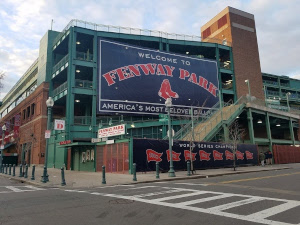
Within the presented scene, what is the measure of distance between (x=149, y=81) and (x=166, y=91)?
2878 mm

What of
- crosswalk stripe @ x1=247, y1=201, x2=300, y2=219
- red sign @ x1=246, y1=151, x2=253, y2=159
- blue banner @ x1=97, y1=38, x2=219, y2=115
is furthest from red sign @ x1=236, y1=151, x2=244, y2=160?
crosswalk stripe @ x1=247, y1=201, x2=300, y2=219

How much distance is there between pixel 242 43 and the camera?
47.8 metres

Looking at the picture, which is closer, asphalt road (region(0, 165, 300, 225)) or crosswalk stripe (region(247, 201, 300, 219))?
asphalt road (region(0, 165, 300, 225))

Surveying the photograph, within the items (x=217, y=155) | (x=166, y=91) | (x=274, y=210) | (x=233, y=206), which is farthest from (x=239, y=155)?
(x=274, y=210)

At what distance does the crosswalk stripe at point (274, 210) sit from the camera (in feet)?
20.5

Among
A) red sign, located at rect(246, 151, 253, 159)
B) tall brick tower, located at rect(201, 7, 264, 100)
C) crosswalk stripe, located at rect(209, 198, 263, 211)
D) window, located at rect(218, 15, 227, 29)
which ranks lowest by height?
crosswalk stripe, located at rect(209, 198, 263, 211)

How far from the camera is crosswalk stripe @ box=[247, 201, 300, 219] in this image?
246 inches

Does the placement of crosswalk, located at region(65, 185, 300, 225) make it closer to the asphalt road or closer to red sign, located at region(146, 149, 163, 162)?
the asphalt road

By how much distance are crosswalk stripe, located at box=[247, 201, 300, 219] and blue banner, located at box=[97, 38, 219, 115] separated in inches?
1045

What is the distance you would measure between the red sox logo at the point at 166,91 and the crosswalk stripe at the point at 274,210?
29509 mm

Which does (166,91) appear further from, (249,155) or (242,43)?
(242,43)

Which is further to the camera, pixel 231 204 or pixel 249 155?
pixel 249 155

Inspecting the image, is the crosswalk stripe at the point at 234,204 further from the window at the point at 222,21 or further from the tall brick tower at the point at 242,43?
the window at the point at 222,21

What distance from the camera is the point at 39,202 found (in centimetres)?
857
